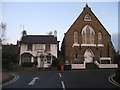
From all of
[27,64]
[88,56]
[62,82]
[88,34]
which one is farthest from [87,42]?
[62,82]

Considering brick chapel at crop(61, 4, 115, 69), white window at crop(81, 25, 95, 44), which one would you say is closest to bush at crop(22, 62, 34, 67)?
brick chapel at crop(61, 4, 115, 69)

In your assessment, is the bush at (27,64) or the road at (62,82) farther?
the bush at (27,64)

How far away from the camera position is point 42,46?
62.7 metres

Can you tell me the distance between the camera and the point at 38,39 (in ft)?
212

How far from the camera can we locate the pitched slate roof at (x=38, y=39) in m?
63.1

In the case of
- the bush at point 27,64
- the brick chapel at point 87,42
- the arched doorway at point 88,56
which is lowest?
the bush at point 27,64

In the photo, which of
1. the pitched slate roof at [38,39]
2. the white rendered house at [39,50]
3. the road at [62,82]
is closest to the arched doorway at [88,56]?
the white rendered house at [39,50]

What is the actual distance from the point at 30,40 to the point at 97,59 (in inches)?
597

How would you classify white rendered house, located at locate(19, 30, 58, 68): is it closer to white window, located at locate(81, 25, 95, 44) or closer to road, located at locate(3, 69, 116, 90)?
white window, located at locate(81, 25, 95, 44)

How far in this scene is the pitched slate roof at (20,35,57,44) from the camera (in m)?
63.1

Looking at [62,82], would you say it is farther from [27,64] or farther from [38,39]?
[38,39]

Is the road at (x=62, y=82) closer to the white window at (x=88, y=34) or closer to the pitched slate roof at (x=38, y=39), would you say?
the white window at (x=88, y=34)

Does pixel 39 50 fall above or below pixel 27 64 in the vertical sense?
above

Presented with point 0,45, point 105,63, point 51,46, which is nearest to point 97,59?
point 105,63
